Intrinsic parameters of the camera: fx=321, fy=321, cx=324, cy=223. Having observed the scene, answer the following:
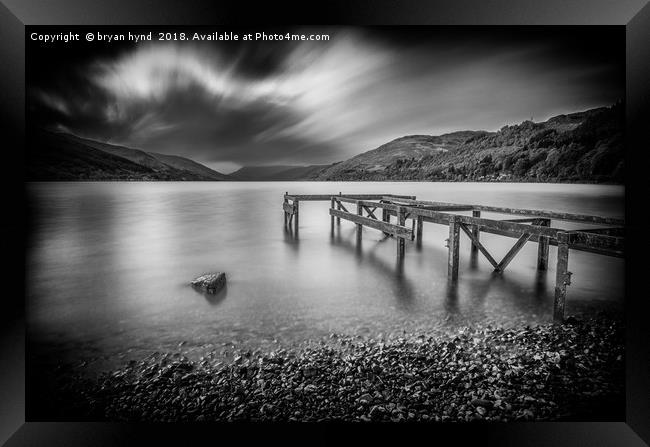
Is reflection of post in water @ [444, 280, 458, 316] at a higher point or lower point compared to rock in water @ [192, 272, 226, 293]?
lower

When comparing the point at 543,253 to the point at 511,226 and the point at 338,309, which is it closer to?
the point at 511,226

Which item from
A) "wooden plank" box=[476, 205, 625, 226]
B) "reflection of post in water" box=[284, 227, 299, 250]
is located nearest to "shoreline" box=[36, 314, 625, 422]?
"wooden plank" box=[476, 205, 625, 226]

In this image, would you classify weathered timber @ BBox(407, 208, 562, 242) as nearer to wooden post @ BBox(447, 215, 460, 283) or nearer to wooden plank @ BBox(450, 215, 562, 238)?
wooden plank @ BBox(450, 215, 562, 238)

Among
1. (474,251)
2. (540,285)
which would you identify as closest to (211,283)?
(540,285)

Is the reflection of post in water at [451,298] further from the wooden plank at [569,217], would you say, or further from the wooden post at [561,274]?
the wooden plank at [569,217]

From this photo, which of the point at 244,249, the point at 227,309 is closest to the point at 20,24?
the point at 227,309

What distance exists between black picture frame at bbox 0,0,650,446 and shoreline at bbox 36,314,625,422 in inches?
5.8

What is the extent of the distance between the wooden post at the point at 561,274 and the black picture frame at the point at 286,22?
1.87 metres

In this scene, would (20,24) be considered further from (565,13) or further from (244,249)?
(244,249)

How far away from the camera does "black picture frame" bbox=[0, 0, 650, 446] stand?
340 cm

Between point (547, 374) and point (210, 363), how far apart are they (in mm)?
4464

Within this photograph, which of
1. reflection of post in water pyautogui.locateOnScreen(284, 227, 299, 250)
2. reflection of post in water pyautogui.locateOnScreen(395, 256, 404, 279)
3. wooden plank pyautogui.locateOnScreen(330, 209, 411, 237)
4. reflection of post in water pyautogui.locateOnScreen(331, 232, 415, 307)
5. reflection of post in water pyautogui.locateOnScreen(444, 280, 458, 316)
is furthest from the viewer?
reflection of post in water pyautogui.locateOnScreen(284, 227, 299, 250)

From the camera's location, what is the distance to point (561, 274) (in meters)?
5.59

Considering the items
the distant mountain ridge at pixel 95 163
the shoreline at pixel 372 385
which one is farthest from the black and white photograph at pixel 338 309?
the distant mountain ridge at pixel 95 163
